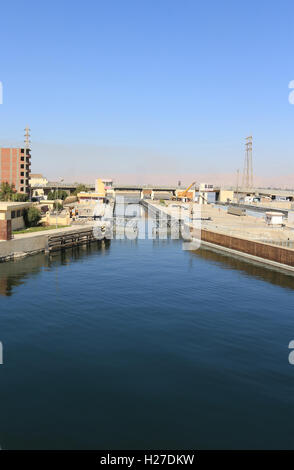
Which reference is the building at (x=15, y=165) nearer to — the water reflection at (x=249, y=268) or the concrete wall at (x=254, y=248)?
the concrete wall at (x=254, y=248)

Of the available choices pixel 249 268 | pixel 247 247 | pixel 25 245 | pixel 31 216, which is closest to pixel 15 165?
pixel 31 216

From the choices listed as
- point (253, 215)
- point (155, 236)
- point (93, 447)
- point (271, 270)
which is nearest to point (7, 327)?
point (93, 447)

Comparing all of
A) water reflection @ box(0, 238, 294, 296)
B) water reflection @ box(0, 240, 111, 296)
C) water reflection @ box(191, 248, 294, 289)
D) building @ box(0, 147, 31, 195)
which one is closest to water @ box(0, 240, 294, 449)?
water reflection @ box(0, 240, 111, 296)

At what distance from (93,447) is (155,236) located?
266 ft

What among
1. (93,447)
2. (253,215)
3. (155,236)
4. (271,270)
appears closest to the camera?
(93,447)

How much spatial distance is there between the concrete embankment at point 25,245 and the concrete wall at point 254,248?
32442 millimetres

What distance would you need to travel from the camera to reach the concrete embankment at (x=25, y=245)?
60.5 metres

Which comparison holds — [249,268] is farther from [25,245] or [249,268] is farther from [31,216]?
[31,216]

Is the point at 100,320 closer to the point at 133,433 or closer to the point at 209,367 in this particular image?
the point at 209,367

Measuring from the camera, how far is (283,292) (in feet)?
155

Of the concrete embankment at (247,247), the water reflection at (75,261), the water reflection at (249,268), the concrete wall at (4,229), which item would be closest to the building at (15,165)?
the water reflection at (75,261)

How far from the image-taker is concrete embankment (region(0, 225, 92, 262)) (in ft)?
199

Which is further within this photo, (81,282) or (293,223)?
(293,223)

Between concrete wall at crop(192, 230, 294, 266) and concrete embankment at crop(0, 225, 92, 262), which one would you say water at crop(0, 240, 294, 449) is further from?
concrete embankment at crop(0, 225, 92, 262)
